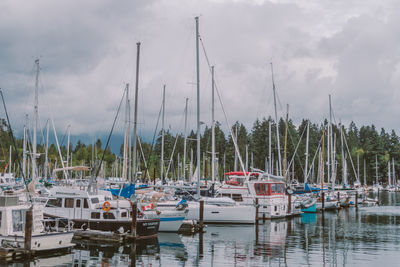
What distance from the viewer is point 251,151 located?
130500 millimetres

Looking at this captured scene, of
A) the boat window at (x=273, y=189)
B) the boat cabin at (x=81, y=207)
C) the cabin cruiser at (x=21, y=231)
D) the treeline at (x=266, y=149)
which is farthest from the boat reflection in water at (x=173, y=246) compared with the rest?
the treeline at (x=266, y=149)

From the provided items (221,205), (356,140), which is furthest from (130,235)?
(356,140)

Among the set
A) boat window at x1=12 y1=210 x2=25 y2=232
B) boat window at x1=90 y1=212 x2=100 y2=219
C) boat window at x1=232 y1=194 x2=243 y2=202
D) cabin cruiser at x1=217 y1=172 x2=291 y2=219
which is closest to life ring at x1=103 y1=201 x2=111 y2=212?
boat window at x1=90 y1=212 x2=100 y2=219

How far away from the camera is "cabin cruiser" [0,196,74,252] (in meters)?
24.3

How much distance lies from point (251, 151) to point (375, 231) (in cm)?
9128

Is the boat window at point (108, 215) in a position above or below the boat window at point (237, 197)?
below

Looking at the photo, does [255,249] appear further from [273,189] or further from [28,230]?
[273,189]

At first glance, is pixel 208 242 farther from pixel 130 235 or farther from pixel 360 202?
pixel 360 202

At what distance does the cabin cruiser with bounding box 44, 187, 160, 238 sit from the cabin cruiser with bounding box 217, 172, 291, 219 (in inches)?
697

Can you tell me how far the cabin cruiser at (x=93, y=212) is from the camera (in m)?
30.3

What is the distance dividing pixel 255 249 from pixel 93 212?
11.5 metres

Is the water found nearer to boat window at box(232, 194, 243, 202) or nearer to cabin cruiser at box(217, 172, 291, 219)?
cabin cruiser at box(217, 172, 291, 219)

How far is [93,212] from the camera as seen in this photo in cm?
3108

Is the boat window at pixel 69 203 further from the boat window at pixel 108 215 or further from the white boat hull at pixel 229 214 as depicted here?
the white boat hull at pixel 229 214
